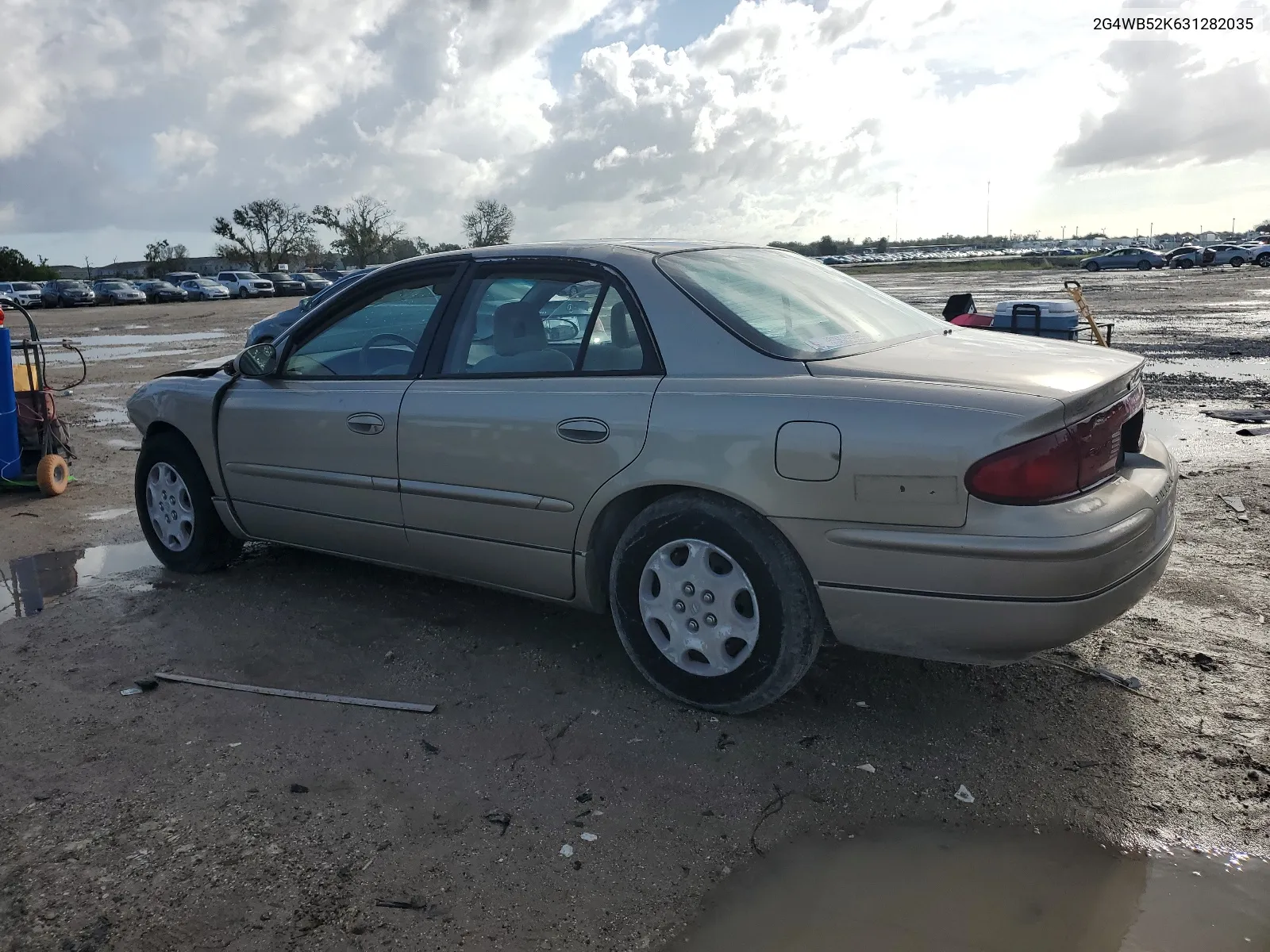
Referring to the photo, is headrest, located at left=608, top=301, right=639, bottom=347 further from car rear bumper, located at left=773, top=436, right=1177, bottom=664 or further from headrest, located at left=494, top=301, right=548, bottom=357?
car rear bumper, located at left=773, top=436, right=1177, bottom=664

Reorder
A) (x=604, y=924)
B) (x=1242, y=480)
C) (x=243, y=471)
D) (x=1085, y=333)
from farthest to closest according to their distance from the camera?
(x=1085, y=333) → (x=1242, y=480) → (x=243, y=471) → (x=604, y=924)

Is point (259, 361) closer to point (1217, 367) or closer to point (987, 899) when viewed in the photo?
point (987, 899)

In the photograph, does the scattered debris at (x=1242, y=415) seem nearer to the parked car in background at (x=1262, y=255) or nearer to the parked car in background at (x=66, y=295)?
the parked car in background at (x=1262, y=255)

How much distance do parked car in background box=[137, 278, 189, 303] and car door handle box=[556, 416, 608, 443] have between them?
55895 mm

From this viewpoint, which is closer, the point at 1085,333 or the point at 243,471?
the point at 243,471

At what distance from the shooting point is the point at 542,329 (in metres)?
3.93

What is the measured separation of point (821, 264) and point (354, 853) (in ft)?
10.4

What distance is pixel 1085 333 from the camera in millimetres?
13242

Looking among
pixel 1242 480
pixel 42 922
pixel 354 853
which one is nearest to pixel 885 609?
pixel 354 853

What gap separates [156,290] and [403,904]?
57.7 meters

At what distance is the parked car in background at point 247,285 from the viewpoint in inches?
2197

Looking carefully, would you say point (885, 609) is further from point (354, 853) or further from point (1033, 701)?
point (354, 853)

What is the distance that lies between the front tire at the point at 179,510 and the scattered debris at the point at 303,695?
1.28m

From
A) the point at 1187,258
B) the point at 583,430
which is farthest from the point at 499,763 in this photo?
the point at 1187,258
